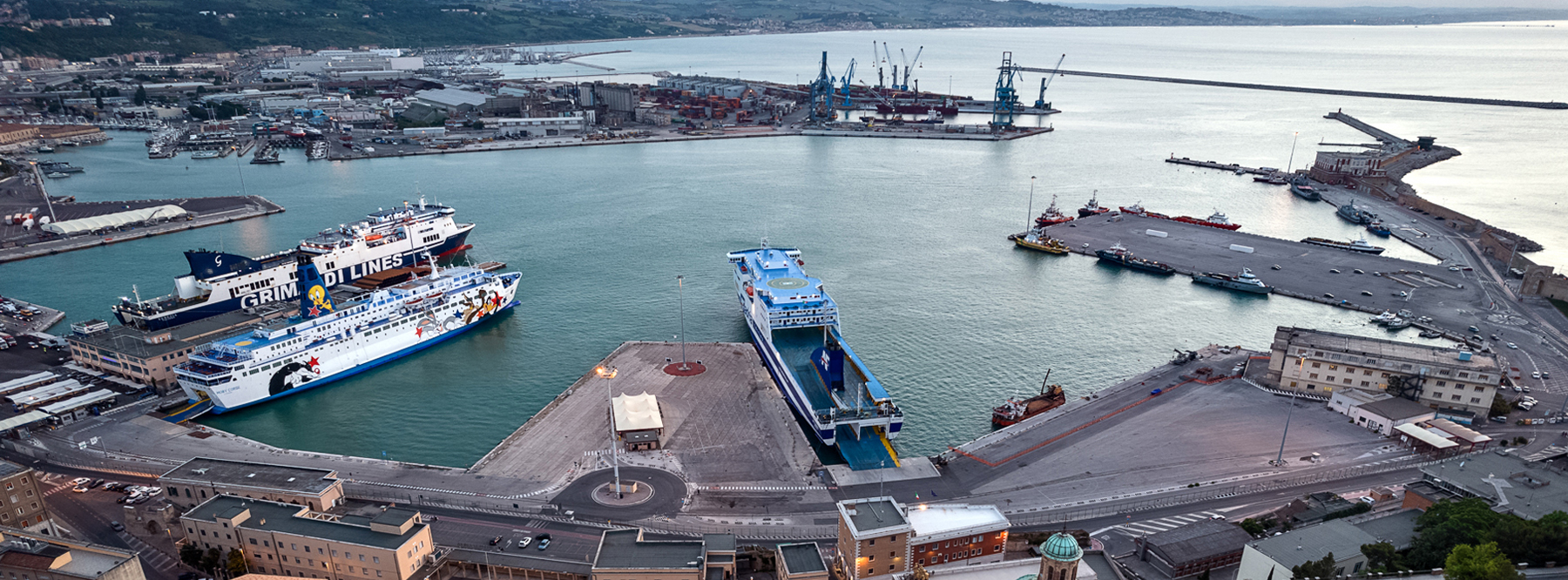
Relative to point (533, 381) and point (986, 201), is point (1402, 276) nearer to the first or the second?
point (986, 201)

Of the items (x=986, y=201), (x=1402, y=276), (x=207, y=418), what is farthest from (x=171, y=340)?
(x=1402, y=276)

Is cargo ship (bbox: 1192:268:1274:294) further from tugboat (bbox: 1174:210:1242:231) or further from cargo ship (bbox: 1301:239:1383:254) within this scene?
tugboat (bbox: 1174:210:1242:231)

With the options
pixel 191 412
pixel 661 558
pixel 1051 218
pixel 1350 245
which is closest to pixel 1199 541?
pixel 661 558

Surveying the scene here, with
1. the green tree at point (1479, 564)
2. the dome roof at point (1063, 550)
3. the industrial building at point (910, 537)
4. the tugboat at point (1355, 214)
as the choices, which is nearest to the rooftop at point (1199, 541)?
the industrial building at point (910, 537)

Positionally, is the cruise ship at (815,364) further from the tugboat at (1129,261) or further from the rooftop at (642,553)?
the tugboat at (1129,261)

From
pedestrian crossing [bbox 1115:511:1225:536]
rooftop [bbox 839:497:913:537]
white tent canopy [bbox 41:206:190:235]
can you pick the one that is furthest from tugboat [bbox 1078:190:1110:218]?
white tent canopy [bbox 41:206:190:235]

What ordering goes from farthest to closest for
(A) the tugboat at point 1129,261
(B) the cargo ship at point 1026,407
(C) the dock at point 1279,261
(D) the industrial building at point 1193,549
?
(A) the tugboat at point 1129,261 → (C) the dock at point 1279,261 → (B) the cargo ship at point 1026,407 → (D) the industrial building at point 1193,549
